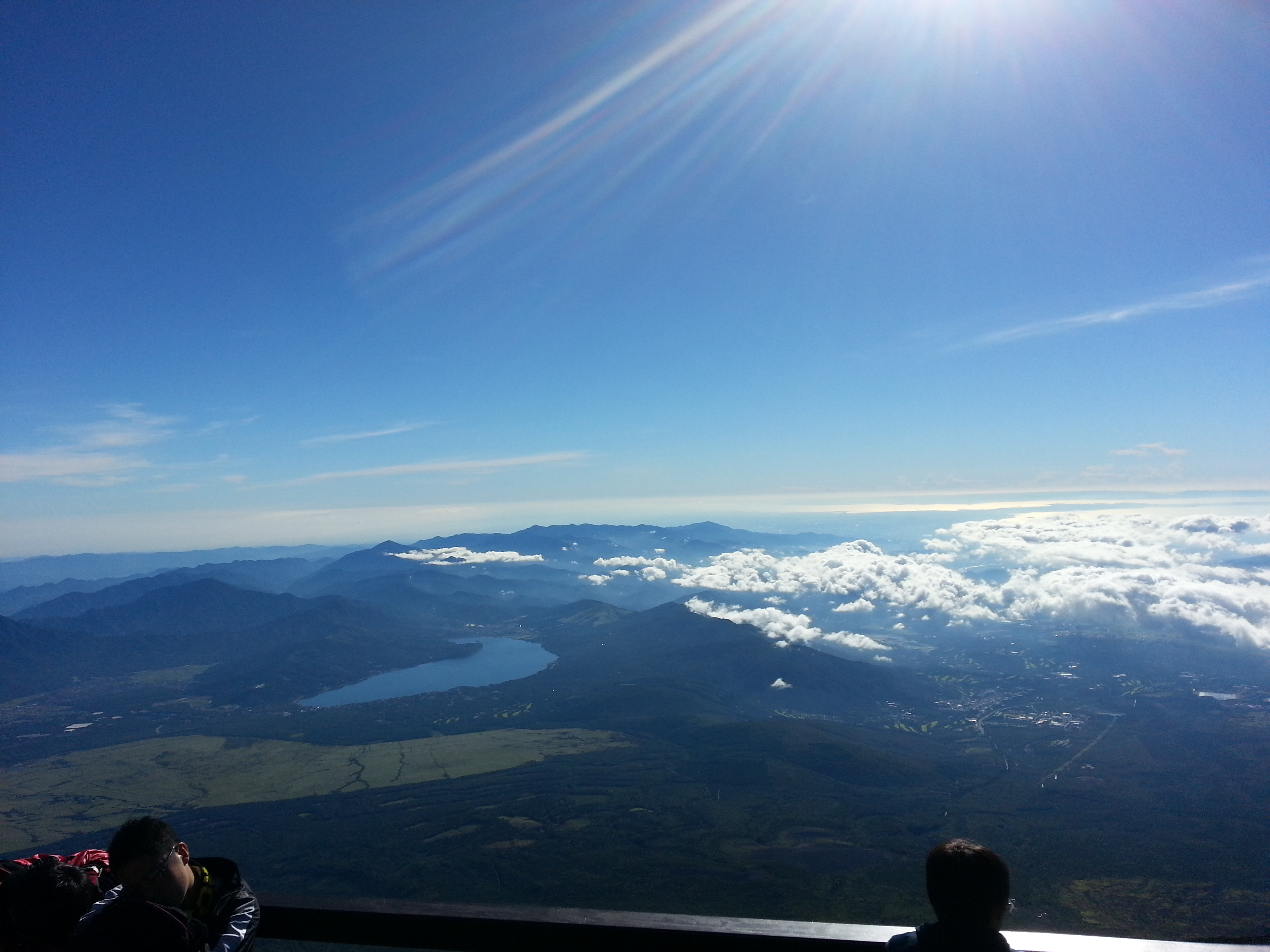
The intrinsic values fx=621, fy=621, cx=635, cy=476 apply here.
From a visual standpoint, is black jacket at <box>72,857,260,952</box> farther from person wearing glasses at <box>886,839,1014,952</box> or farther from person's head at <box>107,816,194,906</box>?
person wearing glasses at <box>886,839,1014,952</box>

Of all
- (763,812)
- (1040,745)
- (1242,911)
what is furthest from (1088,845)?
(1040,745)

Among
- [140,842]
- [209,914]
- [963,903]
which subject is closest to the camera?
[963,903]

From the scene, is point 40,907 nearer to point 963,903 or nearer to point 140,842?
point 140,842

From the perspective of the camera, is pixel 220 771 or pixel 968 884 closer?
pixel 968 884

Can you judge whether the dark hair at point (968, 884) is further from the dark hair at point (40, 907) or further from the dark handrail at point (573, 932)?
the dark hair at point (40, 907)

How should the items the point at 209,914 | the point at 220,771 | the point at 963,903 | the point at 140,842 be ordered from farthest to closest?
the point at 220,771
the point at 209,914
the point at 140,842
the point at 963,903

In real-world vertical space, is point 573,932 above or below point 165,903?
below

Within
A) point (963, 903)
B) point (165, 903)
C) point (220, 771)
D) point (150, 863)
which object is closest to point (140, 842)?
point (150, 863)

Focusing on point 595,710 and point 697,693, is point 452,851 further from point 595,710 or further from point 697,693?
point 697,693
